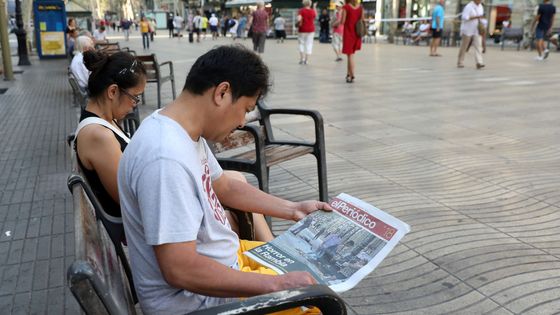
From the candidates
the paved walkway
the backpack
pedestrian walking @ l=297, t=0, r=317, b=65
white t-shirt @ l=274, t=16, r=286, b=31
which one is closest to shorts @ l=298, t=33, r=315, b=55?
pedestrian walking @ l=297, t=0, r=317, b=65

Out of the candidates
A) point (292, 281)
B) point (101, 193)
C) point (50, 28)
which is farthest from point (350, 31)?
point (50, 28)

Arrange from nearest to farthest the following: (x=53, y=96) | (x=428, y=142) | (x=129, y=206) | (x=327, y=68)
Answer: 1. (x=129, y=206)
2. (x=428, y=142)
3. (x=53, y=96)
4. (x=327, y=68)

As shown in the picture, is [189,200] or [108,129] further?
[108,129]

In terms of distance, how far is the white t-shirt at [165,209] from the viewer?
139 centimetres

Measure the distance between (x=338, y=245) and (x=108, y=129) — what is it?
118 centimetres

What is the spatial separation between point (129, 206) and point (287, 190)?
9.25 ft

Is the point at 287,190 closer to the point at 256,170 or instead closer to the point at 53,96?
the point at 256,170

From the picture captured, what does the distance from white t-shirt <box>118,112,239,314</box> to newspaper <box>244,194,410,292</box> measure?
20 cm

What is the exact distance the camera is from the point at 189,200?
1423 millimetres

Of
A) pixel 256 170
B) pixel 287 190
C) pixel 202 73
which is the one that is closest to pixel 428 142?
pixel 287 190

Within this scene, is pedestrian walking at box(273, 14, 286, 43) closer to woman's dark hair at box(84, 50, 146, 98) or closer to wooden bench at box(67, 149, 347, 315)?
woman's dark hair at box(84, 50, 146, 98)

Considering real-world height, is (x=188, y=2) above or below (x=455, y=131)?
above

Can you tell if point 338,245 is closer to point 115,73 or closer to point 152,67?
point 115,73

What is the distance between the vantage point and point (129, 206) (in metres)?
1.54
